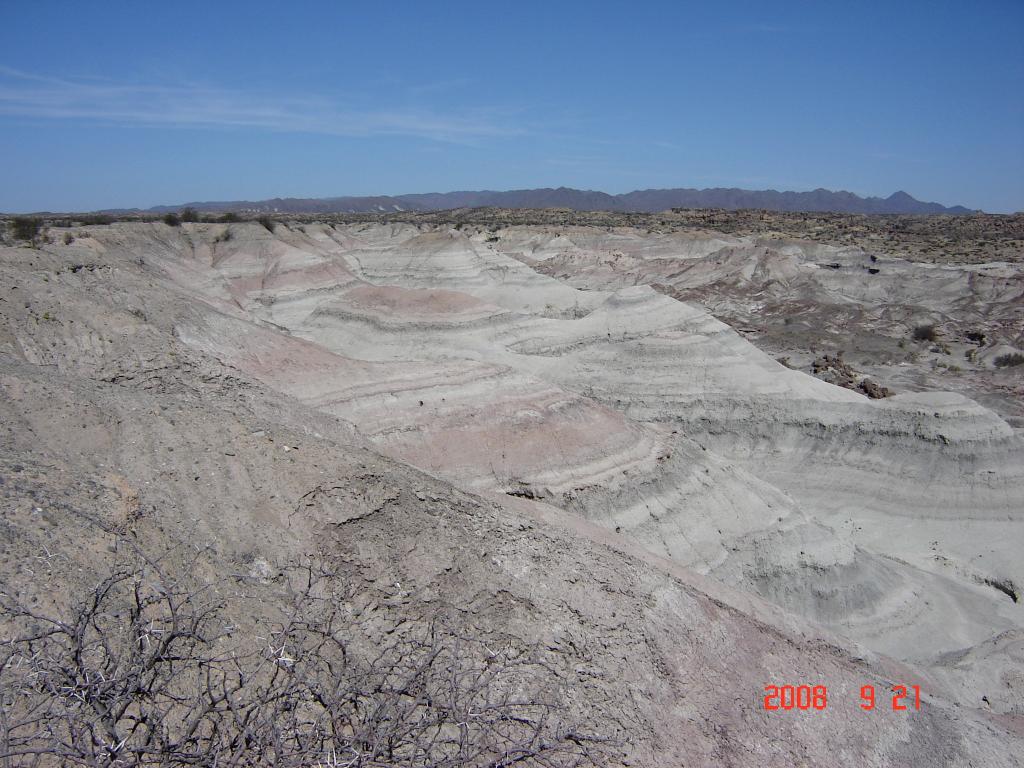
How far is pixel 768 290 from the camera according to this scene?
57.5 meters

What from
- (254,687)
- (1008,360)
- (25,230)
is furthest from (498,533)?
(25,230)

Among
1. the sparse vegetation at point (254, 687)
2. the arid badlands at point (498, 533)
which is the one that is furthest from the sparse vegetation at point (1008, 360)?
the sparse vegetation at point (254, 687)

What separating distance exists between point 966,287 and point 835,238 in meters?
35.3

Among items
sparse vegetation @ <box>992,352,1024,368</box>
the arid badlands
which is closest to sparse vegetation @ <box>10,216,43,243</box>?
the arid badlands

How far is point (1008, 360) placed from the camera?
36.2m

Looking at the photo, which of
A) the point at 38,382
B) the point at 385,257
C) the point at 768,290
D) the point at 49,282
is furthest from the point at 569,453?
the point at 768,290

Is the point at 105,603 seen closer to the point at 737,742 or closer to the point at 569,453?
the point at 737,742

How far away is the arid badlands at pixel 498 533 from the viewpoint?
204 inches

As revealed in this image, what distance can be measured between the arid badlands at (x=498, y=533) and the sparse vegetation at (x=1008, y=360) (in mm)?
178

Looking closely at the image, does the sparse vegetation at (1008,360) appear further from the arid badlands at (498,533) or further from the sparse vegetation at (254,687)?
the sparse vegetation at (254,687)

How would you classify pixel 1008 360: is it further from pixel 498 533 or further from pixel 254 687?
pixel 254 687

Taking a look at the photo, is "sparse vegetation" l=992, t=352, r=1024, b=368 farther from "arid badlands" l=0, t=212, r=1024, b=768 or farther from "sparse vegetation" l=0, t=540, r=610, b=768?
"sparse vegetation" l=0, t=540, r=610, b=768

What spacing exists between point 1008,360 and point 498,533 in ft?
131

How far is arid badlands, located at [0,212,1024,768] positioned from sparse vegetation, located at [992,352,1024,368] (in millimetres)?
178
